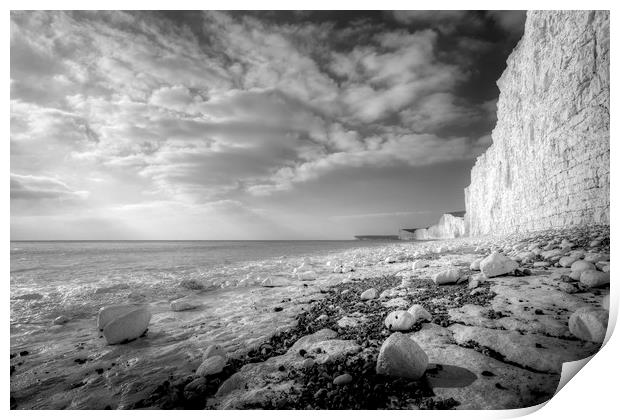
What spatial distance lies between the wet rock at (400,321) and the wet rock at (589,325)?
125cm

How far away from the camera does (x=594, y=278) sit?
2904 mm

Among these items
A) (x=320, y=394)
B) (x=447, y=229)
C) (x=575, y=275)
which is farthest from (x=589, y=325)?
(x=447, y=229)

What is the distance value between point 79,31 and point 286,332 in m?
4.45

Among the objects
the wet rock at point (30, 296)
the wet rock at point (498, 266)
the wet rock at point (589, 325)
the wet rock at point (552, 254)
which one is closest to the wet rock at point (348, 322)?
the wet rock at point (589, 325)

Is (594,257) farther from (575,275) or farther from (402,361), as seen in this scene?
(402,361)

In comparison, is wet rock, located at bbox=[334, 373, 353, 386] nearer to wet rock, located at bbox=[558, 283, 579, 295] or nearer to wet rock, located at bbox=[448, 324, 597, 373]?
wet rock, located at bbox=[448, 324, 597, 373]

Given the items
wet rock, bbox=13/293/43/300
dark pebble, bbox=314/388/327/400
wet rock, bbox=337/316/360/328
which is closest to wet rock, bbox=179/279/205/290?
wet rock, bbox=13/293/43/300

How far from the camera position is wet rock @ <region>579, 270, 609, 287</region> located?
9.37 feet

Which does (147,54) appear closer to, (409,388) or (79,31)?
(79,31)

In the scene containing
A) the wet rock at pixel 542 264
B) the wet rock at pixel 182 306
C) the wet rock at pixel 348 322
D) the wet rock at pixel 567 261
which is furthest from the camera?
the wet rock at pixel 182 306

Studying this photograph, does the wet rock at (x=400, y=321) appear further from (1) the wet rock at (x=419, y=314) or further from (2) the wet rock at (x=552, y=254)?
(2) the wet rock at (x=552, y=254)

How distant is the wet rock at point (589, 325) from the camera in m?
2.33

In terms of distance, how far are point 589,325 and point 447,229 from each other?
47.6 m

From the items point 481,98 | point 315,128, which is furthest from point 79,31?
point 481,98
